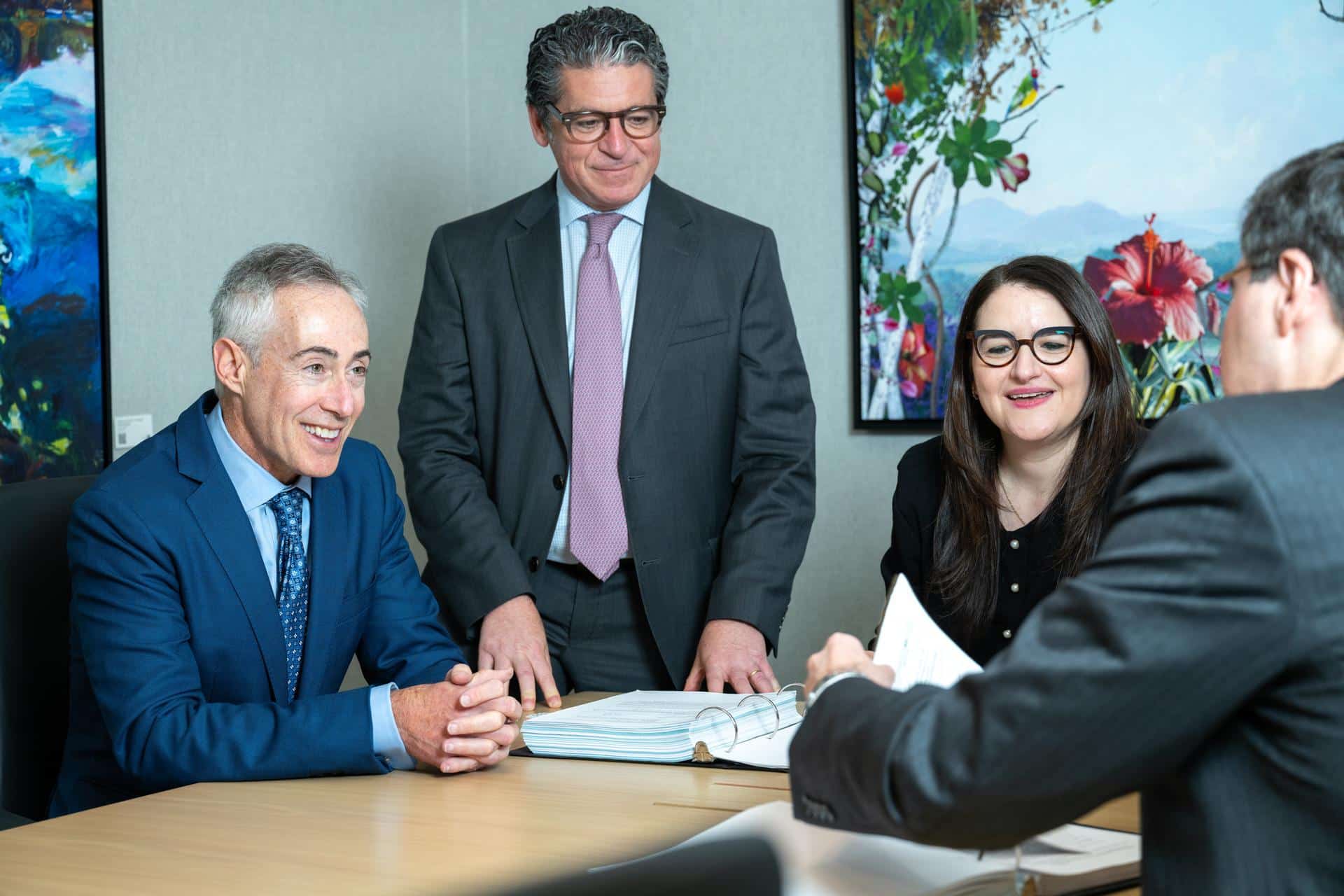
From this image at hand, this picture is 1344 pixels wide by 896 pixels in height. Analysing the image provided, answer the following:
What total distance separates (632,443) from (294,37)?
1.87 m

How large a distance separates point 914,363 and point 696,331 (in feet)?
4.08

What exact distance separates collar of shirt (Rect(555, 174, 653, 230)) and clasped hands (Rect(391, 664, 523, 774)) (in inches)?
44.3

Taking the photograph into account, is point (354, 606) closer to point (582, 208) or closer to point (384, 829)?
point (384, 829)

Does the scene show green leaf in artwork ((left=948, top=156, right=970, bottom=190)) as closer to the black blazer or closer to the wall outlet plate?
the black blazer

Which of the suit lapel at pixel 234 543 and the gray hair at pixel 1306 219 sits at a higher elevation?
the gray hair at pixel 1306 219

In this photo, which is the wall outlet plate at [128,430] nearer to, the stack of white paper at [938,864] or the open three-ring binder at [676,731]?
the open three-ring binder at [676,731]

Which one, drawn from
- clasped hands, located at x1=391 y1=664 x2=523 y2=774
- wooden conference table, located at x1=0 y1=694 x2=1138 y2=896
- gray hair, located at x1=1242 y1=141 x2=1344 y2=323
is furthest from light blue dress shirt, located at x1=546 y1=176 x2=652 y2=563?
gray hair, located at x1=1242 y1=141 x2=1344 y2=323

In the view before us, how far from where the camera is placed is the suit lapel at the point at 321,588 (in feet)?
6.45

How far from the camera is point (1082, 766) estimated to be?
90 cm

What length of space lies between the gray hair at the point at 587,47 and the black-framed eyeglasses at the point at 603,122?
2.0 inches

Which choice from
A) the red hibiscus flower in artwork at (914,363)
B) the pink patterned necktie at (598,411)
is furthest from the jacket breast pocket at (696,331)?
the red hibiscus flower in artwork at (914,363)

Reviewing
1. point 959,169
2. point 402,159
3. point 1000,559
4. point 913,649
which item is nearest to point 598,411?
point 1000,559

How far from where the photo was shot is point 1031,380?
2.29 m

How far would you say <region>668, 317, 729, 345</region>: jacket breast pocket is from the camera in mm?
2482
